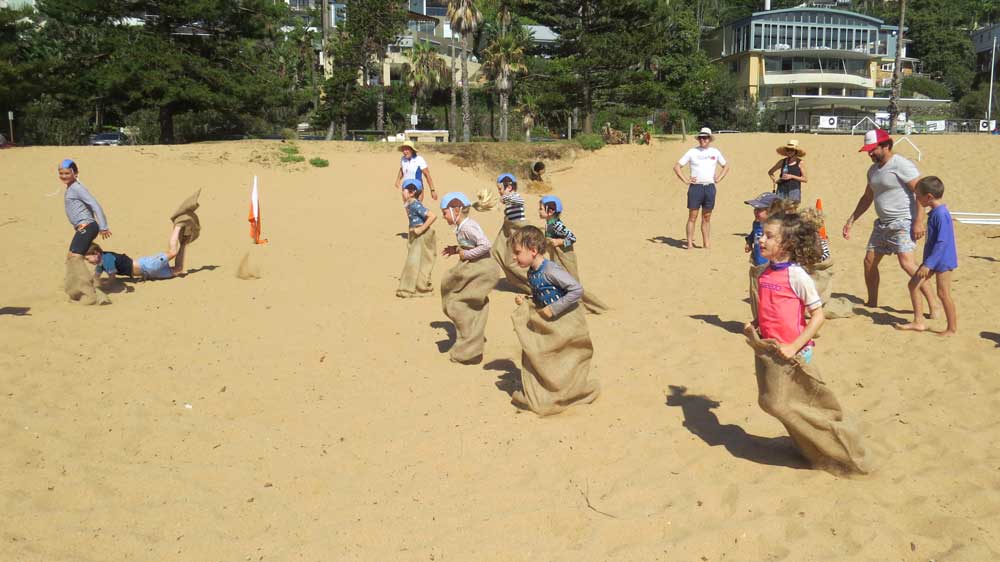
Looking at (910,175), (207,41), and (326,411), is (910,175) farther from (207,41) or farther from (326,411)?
(207,41)

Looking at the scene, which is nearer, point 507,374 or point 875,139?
point 507,374

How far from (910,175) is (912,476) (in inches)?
178

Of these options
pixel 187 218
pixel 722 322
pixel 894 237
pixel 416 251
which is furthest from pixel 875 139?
pixel 187 218

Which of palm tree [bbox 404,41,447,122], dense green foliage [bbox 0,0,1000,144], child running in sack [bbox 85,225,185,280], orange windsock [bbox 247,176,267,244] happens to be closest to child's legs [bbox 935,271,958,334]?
child running in sack [bbox 85,225,185,280]

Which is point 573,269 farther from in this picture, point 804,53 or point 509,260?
point 804,53

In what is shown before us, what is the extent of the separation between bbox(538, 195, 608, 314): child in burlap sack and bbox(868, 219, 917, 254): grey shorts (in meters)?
3.06

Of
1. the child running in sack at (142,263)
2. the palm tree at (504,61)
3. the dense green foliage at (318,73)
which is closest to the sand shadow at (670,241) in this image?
the child running in sack at (142,263)

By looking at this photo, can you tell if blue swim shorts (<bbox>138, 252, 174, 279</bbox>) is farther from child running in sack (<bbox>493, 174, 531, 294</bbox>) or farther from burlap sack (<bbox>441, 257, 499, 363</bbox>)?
burlap sack (<bbox>441, 257, 499, 363</bbox>)

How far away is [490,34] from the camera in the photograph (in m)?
63.6

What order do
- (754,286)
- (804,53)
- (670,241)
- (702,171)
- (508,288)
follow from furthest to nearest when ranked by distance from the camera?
(804,53), (670,241), (702,171), (508,288), (754,286)

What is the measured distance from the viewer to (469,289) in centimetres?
718

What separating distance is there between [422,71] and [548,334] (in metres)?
50.4

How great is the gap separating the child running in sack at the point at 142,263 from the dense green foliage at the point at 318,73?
1943 centimetres

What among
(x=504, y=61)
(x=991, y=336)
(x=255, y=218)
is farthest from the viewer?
(x=504, y=61)
